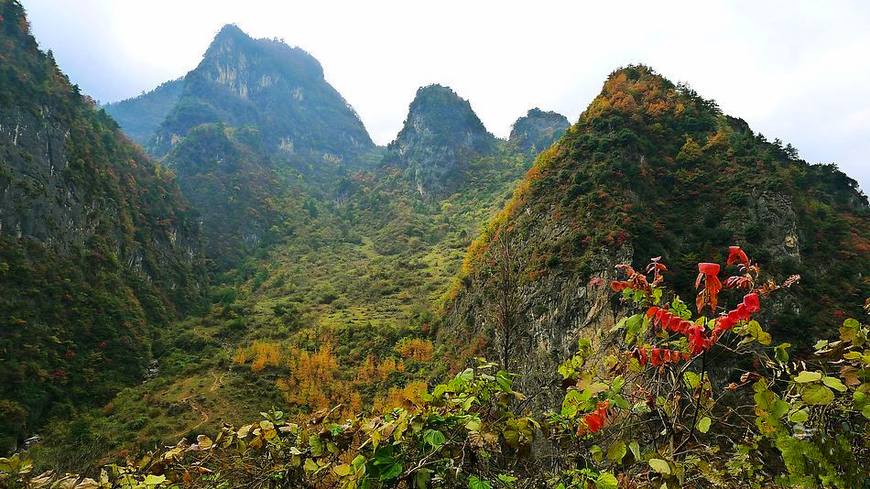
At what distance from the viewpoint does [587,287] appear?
23422 mm

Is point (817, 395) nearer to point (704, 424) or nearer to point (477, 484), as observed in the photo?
point (704, 424)

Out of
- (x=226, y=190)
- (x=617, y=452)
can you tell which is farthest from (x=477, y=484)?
(x=226, y=190)

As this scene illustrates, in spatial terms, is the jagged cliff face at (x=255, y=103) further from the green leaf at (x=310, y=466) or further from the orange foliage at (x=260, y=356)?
the green leaf at (x=310, y=466)

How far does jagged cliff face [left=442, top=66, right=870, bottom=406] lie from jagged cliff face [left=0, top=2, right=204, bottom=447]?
35985 mm

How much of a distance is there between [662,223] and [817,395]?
2856 cm

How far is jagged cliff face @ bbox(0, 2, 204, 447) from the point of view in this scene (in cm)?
3666

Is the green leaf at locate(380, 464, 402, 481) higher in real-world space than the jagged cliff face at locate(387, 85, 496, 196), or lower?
lower

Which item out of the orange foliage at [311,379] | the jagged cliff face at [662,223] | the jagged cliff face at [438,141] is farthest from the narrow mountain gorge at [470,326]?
the jagged cliff face at [438,141]

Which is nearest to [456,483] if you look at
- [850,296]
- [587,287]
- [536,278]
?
[587,287]

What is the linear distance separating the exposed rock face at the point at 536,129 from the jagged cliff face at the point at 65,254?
4371 inches

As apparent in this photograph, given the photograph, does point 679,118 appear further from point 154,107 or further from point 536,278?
point 154,107

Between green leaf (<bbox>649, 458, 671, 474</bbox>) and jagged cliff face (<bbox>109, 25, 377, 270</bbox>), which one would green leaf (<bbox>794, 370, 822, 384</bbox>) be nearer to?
green leaf (<bbox>649, 458, 671, 474</bbox>)

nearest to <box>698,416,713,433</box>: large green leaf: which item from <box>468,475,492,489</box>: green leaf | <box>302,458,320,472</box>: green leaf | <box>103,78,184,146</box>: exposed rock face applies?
<box>468,475,492,489</box>: green leaf

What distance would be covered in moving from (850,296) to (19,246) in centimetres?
6752
